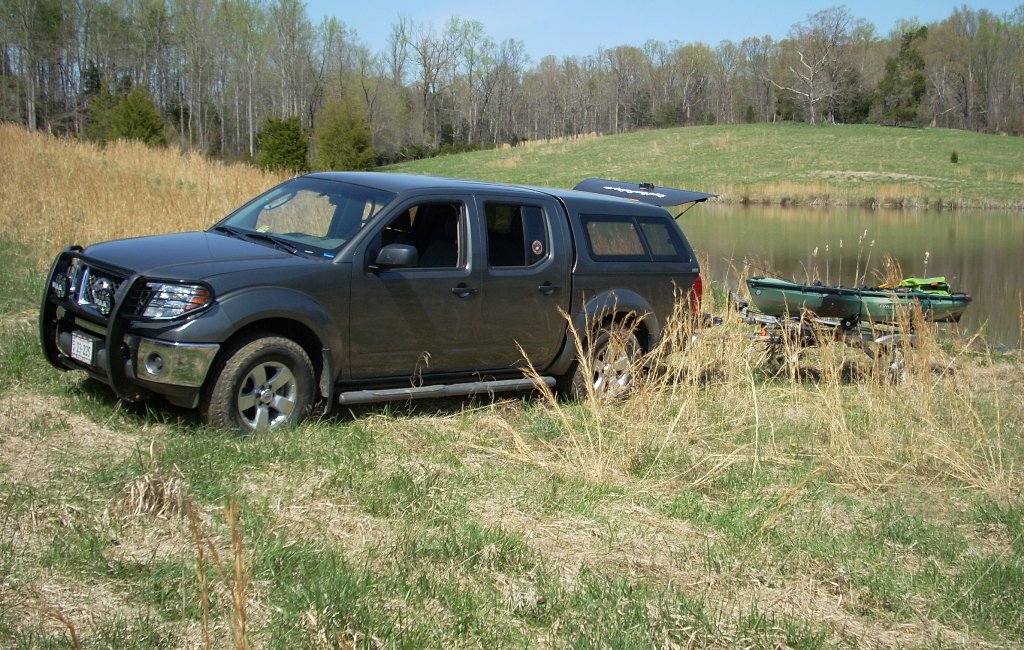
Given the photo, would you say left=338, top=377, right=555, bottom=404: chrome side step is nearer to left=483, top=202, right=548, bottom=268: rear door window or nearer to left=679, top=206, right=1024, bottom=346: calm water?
left=483, top=202, right=548, bottom=268: rear door window

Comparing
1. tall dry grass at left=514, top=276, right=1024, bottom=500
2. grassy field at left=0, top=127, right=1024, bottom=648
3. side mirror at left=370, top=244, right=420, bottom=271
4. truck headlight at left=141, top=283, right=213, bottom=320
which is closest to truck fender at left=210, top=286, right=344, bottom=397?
truck headlight at left=141, top=283, right=213, bottom=320

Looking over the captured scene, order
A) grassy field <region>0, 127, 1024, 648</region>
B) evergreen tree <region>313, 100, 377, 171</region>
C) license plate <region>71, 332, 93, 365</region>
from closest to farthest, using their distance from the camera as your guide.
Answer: grassy field <region>0, 127, 1024, 648</region>
license plate <region>71, 332, 93, 365</region>
evergreen tree <region>313, 100, 377, 171</region>

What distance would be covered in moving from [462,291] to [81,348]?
266 centimetres

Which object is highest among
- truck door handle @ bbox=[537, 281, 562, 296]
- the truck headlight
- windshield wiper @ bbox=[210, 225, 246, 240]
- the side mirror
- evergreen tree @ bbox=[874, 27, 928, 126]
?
evergreen tree @ bbox=[874, 27, 928, 126]

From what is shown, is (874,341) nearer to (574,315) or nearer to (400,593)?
(574,315)

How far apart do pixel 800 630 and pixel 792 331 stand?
665cm

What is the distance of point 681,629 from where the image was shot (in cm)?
416

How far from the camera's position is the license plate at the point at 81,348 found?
6.56m

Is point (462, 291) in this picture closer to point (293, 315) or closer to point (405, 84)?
point (293, 315)

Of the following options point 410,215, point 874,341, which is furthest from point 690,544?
point 874,341

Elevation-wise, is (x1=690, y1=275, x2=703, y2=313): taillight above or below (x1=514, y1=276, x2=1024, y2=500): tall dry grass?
above

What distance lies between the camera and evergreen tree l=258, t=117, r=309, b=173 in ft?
126

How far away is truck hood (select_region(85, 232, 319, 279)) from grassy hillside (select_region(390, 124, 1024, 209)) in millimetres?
38789

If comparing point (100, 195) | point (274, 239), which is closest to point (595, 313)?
point (274, 239)
